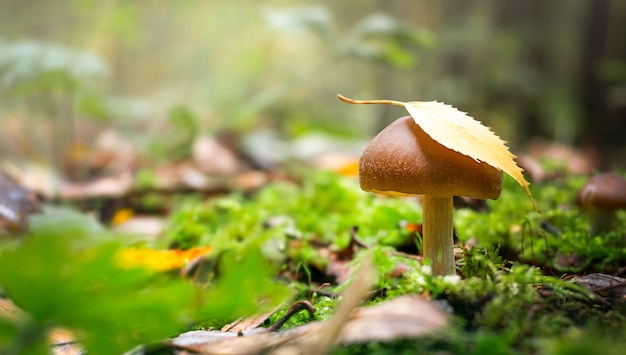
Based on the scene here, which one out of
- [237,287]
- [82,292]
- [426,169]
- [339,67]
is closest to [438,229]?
[426,169]

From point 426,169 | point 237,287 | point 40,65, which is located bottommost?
point 237,287

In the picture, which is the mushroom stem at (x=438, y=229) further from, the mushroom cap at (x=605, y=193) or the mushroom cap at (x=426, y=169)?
the mushroom cap at (x=605, y=193)

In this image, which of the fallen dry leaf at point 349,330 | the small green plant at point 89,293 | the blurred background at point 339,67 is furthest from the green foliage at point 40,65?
the small green plant at point 89,293

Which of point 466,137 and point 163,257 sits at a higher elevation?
point 466,137

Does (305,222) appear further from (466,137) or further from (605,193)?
(466,137)

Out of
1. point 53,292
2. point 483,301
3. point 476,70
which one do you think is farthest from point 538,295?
point 476,70

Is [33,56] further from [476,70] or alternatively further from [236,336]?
[476,70]

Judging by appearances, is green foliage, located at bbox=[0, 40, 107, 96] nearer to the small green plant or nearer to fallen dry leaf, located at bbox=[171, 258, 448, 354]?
fallen dry leaf, located at bbox=[171, 258, 448, 354]
